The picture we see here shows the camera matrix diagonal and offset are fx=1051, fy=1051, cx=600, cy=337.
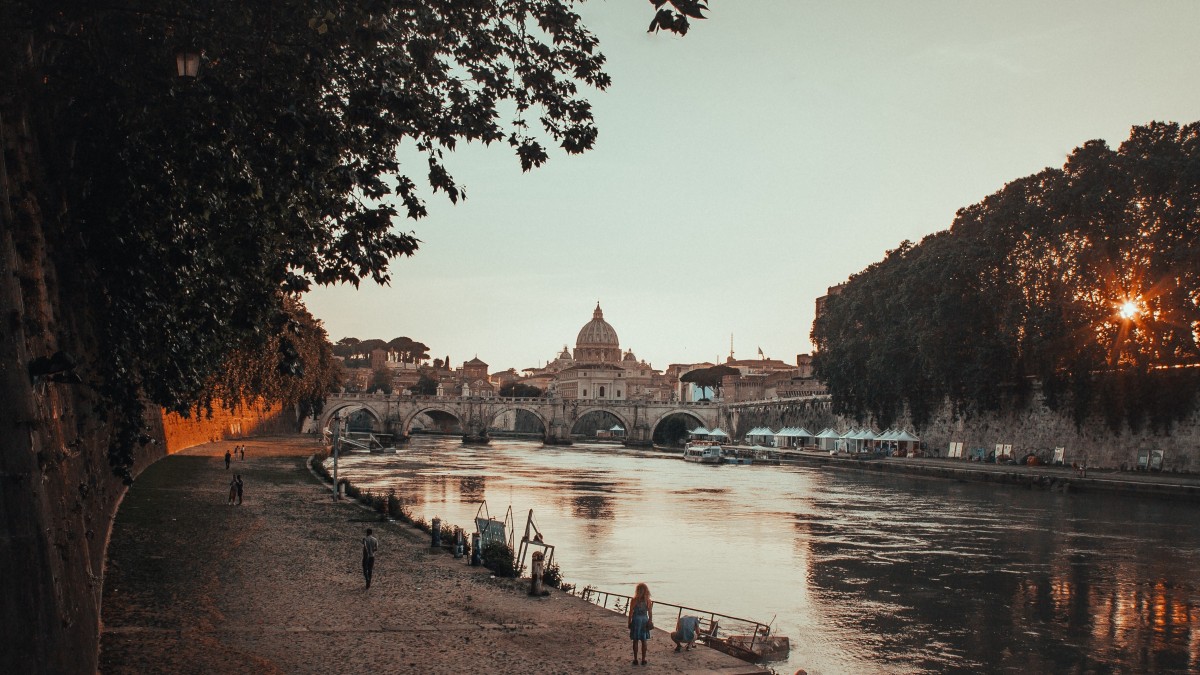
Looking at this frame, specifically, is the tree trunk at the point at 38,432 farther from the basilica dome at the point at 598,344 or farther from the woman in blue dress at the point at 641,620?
the basilica dome at the point at 598,344

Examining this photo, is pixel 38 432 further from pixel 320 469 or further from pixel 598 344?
pixel 598 344

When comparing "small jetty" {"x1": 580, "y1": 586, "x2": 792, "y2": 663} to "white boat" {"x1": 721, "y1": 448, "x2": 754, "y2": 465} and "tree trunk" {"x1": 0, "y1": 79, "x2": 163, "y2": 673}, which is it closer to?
"tree trunk" {"x1": 0, "y1": 79, "x2": 163, "y2": 673}

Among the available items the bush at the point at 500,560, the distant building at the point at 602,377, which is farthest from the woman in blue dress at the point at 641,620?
the distant building at the point at 602,377

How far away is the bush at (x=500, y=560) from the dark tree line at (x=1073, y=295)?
94.4 ft

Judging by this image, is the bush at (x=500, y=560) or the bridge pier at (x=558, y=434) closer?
the bush at (x=500, y=560)

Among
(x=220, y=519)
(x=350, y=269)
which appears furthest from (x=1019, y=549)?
(x=350, y=269)

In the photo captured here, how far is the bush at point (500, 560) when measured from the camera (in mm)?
16875

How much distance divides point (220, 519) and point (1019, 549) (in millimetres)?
18743

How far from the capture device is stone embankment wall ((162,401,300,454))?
45.2 metres

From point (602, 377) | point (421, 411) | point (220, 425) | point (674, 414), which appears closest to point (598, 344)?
point (602, 377)

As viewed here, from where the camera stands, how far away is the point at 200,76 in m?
8.87

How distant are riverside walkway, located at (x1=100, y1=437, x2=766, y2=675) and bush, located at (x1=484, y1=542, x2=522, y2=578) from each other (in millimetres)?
317

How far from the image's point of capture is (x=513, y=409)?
10438 cm

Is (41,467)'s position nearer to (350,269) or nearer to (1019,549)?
(350,269)
